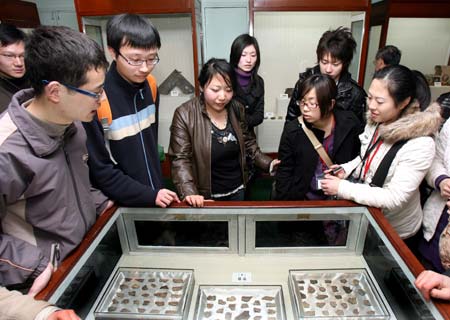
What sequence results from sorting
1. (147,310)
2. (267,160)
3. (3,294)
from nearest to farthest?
(3,294) < (147,310) < (267,160)

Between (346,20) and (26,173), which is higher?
(346,20)

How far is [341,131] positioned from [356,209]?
1.93 ft

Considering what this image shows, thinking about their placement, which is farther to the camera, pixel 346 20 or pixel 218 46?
pixel 218 46

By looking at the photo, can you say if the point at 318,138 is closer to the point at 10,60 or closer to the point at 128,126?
the point at 128,126

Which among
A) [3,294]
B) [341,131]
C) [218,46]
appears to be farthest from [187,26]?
[3,294]

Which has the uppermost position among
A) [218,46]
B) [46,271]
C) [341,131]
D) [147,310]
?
[218,46]

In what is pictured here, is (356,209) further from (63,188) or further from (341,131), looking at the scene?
(63,188)

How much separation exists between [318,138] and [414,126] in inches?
21.6

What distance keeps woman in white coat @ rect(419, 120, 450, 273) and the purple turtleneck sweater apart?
1.45 m

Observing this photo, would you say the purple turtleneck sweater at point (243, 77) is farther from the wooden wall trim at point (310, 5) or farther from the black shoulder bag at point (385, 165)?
the black shoulder bag at point (385, 165)

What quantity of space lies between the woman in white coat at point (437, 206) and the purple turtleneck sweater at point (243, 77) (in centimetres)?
145

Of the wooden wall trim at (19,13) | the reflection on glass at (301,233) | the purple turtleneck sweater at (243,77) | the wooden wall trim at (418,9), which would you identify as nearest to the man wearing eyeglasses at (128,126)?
the reflection on glass at (301,233)

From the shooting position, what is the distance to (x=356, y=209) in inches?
54.9

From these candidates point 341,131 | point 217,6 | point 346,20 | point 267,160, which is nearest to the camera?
point 341,131
